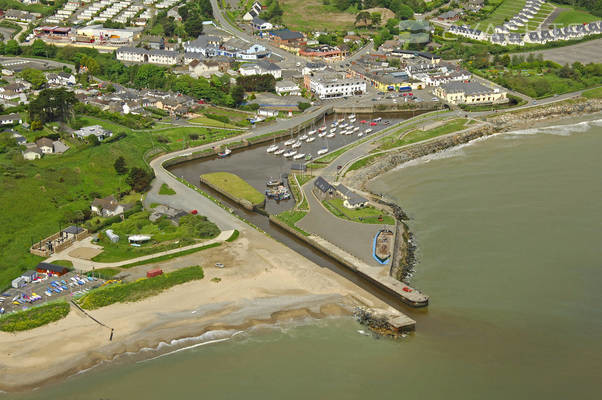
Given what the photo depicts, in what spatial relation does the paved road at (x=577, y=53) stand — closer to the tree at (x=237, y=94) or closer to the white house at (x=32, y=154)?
the tree at (x=237, y=94)

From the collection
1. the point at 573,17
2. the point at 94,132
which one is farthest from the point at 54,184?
the point at 573,17

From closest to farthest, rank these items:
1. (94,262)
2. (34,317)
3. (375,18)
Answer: (34,317), (94,262), (375,18)

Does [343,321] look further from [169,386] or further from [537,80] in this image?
[537,80]

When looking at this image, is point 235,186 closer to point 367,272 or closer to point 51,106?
point 367,272

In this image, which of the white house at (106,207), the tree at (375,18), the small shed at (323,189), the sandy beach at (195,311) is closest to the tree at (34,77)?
the white house at (106,207)

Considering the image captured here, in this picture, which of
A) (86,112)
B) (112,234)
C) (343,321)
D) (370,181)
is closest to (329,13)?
(86,112)
